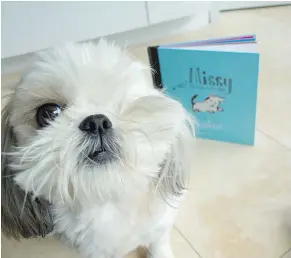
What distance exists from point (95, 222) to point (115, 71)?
0.32m

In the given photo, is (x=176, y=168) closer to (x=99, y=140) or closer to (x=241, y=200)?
(x=99, y=140)

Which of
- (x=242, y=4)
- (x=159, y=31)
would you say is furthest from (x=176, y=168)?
(x=242, y=4)

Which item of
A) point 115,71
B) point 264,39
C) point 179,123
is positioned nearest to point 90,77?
point 115,71

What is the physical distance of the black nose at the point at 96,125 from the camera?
2.19 feet

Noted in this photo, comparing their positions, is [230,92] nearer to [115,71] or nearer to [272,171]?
[272,171]

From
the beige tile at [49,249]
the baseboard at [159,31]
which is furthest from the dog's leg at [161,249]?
the baseboard at [159,31]

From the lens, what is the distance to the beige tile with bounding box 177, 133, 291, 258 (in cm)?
103

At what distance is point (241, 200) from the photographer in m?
1.14

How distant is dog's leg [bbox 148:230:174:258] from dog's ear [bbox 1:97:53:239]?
0.27m

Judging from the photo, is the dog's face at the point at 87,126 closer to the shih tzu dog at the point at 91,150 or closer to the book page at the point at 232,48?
the shih tzu dog at the point at 91,150

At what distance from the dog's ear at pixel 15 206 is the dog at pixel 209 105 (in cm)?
63

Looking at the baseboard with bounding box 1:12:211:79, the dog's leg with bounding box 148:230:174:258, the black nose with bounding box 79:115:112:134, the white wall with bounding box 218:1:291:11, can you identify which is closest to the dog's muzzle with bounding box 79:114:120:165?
the black nose with bounding box 79:115:112:134

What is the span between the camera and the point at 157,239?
952 mm

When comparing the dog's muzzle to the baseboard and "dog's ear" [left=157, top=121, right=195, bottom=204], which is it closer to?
"dog's ear" [left=157, top=121, right=195, bottom=204]
